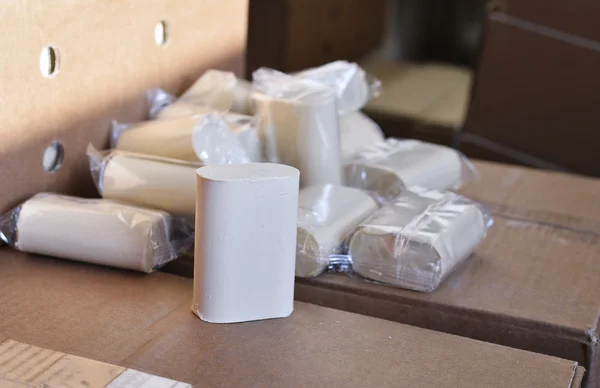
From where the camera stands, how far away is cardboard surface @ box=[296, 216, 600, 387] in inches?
45.9

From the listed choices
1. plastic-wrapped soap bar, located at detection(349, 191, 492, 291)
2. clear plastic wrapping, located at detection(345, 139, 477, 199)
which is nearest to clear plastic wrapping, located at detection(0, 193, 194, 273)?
plastic-wrapped soap bar, located at detection(349, 191, 492, 291)

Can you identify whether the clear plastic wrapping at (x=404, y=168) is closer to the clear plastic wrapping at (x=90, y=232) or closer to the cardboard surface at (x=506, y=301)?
the cardboard surface at (x=506, y=301)

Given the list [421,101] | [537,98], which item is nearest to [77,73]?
[537,98]

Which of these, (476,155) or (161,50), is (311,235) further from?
(476,155)

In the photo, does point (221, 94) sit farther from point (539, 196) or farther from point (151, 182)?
point (539, 196)

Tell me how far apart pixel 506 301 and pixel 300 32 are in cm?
195

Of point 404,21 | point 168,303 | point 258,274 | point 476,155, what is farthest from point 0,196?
point 404,21

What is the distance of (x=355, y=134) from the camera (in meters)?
1.70

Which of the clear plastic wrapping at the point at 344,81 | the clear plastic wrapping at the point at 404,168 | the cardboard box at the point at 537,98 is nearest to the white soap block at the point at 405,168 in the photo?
the clear plastic wrapping at the point at 404,168

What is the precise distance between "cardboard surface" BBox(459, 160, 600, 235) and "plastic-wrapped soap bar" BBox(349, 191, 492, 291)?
0.32 m

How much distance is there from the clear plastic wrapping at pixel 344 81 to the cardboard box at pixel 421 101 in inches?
44.4

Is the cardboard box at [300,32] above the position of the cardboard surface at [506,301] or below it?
above

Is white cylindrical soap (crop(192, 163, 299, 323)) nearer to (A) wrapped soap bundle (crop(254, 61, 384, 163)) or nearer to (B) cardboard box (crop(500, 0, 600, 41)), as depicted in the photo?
(A) wrapped soap bundle (crop(254, 61, 384, 163))

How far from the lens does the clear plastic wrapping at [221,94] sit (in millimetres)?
1624
